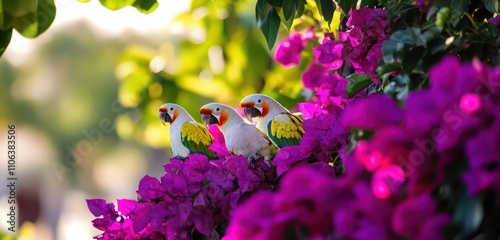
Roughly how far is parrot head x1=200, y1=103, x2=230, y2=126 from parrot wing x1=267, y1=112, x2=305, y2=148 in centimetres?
9

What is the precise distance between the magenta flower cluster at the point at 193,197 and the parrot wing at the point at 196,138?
A: 190 millimetres

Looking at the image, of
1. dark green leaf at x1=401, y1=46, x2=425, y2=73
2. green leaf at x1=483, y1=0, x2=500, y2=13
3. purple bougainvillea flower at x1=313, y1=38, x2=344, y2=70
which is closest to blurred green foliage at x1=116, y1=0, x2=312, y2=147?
purple bougainvillea flower at x1=313, y1=38, x2=344, y2=70

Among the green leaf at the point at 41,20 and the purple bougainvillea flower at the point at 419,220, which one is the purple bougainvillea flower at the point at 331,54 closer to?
the green leaf at the point at 41,20

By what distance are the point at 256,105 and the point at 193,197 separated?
0.30m

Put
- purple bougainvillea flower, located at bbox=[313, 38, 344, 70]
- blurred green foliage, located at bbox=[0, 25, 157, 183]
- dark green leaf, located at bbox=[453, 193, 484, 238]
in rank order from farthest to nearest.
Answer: blurred green foliage, located at bbox=[0, 25, 157, 183], purple bougainvillea flower, located at bbox=[313, 38, 344, 70], dark green leaf, located at bbox=[453, 193, 484, 238]

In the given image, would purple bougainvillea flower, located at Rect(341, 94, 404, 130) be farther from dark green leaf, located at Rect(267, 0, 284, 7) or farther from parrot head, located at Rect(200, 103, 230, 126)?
parrot head, located at Rect(200, 103, 230, 126)

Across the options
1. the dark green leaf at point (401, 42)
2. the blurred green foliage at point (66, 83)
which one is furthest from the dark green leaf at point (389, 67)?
the blurred green foliage at point (66, 83)

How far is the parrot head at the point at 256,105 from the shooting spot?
165 centimetres

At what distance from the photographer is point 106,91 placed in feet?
15.2

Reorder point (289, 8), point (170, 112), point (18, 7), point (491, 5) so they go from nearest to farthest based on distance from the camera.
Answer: point (491, 5) < point (18, 7) < point (289, 8) < point (170, 112)

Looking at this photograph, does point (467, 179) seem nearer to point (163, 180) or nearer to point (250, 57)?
point (163, 180)

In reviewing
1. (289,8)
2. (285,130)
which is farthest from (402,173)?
(285,130)

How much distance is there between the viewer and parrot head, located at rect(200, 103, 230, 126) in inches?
65.3

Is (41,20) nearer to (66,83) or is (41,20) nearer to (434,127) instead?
(434,127)
